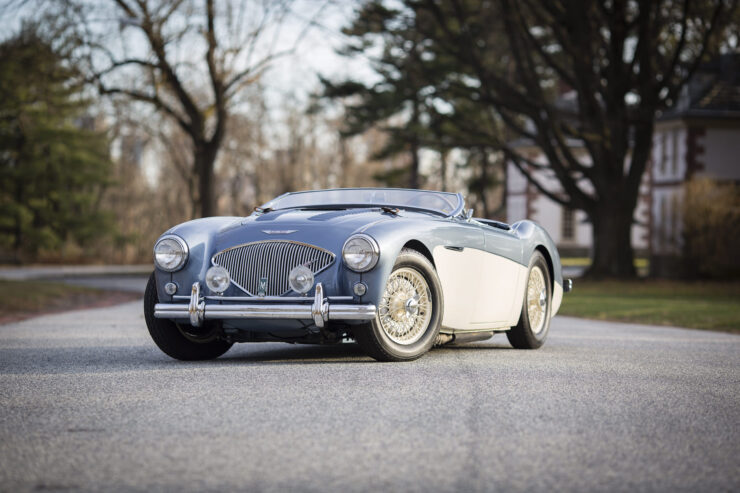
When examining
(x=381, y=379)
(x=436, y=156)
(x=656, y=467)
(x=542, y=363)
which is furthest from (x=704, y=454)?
(x=436, y=156)

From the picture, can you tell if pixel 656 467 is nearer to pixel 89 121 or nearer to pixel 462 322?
pixel 462 322

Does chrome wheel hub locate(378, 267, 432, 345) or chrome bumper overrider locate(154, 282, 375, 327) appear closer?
chrome bumper overrider locate(154, 282, 375, 327)

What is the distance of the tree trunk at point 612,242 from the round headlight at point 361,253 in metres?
22.2

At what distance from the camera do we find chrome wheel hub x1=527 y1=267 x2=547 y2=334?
905 cm

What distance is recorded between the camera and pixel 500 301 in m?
8.31

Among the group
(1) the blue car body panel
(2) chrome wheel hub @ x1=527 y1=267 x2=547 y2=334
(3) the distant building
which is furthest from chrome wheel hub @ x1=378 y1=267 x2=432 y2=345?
(3) the distant building

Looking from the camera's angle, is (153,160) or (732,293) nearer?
(732,293)

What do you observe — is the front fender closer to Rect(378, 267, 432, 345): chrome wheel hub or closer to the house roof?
Rect(378, 267, 432, 345): chrome wheel hub

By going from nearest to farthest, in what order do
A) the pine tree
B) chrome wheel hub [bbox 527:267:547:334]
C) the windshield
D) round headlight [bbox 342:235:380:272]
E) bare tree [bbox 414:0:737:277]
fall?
round headlight [bbox 342:235:380:272] < the windshield < chrome wheel hub [bbox 527:267:547:334] < bare tree [bbox 414:0:737:277] < the pine tree

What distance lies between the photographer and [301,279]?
6.86 meters

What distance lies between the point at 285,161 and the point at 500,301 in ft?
174

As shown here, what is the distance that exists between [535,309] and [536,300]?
0.28 feet

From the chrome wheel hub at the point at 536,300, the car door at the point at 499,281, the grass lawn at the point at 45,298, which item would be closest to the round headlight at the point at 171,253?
the car door at the point at 499,281

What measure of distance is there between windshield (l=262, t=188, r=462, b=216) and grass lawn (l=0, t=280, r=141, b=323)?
21.4 ft
